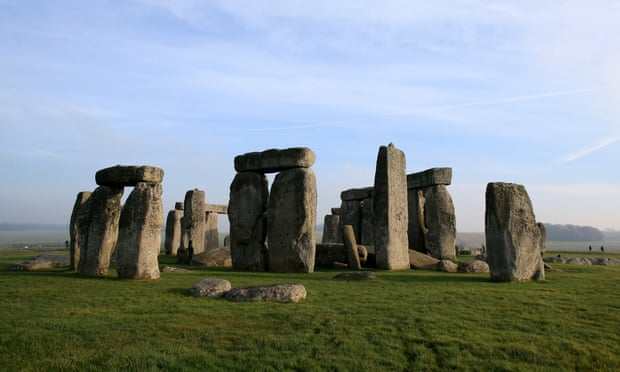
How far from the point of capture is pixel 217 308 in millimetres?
7680

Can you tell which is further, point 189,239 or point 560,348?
point 189,239

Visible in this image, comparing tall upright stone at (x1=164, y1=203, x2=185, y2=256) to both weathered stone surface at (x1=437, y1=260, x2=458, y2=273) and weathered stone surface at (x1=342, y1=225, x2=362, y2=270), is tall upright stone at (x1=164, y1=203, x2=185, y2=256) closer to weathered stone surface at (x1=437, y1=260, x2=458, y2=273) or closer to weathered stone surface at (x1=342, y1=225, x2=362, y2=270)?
weathered stone surface at (x1=342, y1=225, x2=362, y2=270)

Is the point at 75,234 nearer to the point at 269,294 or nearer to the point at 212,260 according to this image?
the point at 212,260

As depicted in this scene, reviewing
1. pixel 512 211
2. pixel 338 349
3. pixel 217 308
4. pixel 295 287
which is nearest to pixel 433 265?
pixel 512 211

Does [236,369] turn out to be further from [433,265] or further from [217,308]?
[433,265]

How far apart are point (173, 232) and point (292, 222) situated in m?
13.7

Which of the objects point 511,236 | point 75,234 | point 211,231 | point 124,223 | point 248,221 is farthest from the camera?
point 211,231

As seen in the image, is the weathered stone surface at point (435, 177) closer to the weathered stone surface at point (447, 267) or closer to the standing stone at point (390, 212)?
the standing stone at point (390, 212)

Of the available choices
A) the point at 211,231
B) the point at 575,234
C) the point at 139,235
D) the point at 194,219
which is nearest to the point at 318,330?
the point at 139,235

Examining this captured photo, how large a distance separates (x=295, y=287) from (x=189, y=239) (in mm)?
16135

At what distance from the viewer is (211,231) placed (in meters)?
29.1

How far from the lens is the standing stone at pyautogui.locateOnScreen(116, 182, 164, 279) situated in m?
11.2

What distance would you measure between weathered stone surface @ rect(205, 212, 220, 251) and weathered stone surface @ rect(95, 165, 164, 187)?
16.1 metres

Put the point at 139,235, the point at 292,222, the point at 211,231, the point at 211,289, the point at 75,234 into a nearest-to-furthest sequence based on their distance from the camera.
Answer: the point at 211,289 < the point at 139,235 < the point at 75,234 < the point at 292,222 < the point at 211,231
